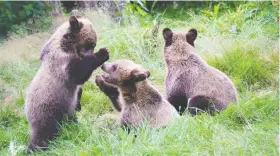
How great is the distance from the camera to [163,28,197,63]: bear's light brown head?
7047 mm

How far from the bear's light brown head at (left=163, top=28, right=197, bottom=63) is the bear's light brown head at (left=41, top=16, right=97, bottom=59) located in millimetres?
1216

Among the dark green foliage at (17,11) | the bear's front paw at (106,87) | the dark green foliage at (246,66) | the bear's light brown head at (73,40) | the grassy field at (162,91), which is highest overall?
the bear's light brown head at (73,40)

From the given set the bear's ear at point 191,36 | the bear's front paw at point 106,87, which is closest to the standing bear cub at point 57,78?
the bear's front paw at point 106,87

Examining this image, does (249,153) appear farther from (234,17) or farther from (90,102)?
(234,17)

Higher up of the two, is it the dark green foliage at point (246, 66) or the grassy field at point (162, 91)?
the grassy field at point (162, 91)

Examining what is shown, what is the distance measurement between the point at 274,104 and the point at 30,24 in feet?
21.1

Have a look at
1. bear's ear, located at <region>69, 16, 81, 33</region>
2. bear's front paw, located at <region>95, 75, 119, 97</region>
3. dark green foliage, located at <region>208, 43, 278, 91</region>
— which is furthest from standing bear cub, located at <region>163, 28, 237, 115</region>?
bear's ear, located at <region>69, 16, 81, 33</region>

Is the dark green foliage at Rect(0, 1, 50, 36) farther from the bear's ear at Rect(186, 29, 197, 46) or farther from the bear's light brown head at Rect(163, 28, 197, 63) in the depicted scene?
the bear's ear at Rect(186, 29, 197, 46)

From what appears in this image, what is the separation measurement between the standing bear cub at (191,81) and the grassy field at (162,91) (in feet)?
1.17

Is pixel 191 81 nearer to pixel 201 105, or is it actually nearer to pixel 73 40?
pixel 201 105

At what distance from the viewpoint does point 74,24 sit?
20.1 feet

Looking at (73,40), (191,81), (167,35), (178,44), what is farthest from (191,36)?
(73,40)

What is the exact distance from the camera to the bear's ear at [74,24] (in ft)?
20.0

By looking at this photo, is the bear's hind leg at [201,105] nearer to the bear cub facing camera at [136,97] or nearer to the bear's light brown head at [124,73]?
the bear cub facing camera at [136,97]
